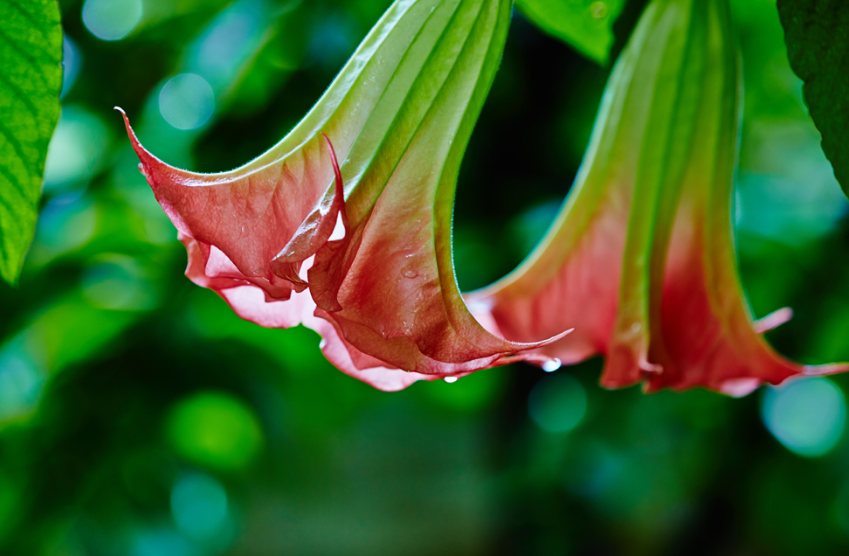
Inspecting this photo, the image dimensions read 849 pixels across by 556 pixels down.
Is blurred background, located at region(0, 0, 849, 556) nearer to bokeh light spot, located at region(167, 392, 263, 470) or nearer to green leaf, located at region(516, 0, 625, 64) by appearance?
bokeh light spot, located at region(167, 392, 263, 470)

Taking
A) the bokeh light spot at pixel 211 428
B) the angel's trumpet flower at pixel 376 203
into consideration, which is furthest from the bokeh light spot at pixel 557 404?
the angel's trumpet flower at pixel 376 203

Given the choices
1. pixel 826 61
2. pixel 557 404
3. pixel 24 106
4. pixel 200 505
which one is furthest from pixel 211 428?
pixel 826 61

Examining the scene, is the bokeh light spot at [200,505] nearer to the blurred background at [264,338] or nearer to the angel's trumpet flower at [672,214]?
the blurred background at [264,338]

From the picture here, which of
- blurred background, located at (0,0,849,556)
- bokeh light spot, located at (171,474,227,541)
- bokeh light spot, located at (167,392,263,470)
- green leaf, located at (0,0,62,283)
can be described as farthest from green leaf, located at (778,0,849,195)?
bokeh light spot, located at (171,474,227,541)

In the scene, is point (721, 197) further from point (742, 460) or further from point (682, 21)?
point (742, 460)

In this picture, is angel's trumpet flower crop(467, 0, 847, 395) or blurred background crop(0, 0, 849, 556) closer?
angel's trumpet flower crop(467, 0, 847, 395)

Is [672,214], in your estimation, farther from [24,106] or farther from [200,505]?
[200,505]

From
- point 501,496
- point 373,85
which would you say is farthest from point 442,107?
point 501,496
